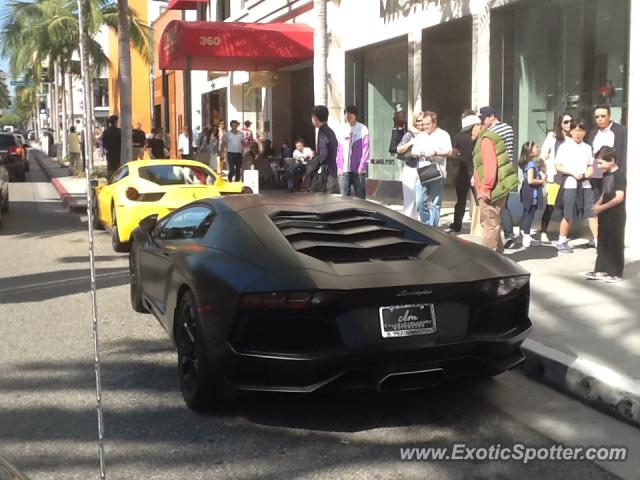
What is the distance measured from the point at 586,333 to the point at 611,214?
1.97 meters

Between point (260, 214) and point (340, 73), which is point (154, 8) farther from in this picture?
point (260, 214)

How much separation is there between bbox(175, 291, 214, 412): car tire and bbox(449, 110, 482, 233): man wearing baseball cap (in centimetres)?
648

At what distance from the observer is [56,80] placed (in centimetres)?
4972

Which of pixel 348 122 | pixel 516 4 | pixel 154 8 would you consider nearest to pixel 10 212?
pixel 348 122

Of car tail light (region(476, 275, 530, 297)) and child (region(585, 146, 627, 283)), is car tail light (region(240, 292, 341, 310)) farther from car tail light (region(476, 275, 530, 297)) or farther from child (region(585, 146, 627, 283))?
child (region(585, 146, 627, 283))

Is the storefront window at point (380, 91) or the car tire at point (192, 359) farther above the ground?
the storefront window at point (380, 91)

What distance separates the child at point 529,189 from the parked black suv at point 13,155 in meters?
22.6

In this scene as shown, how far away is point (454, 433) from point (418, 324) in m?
0.71

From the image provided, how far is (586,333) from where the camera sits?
629cm

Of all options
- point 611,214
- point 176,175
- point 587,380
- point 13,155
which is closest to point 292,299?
point 587,380

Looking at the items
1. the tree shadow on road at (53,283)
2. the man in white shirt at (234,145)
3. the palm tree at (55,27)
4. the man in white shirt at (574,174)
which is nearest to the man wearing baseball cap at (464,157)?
the man in white shirt at (574,174)

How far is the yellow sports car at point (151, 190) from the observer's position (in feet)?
35.8

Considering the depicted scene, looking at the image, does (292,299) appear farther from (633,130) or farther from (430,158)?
(633,130)

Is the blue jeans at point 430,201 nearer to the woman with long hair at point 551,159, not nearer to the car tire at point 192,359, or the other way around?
the woman with long hair at point 551,159
